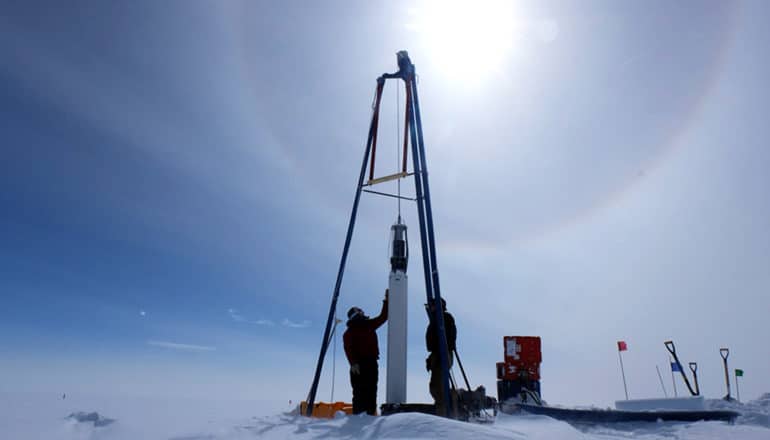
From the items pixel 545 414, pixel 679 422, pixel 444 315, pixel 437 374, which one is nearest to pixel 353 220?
pixel 444 315

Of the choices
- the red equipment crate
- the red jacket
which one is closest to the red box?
the red equipment crate

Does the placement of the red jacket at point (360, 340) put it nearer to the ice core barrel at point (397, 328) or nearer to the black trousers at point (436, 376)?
the ice core barrel at point (397, 328)

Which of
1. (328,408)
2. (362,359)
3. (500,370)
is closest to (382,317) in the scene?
(362,359)

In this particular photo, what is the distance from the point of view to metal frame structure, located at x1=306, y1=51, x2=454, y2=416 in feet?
34.3

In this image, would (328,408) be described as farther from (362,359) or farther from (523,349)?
(523,349)

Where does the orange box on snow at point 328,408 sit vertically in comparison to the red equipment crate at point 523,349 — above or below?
below

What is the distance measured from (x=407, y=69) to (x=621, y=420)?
35.0 feet

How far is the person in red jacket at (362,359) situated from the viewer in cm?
1081

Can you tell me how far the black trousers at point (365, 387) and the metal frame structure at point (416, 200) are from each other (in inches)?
44.8

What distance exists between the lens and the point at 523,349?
55.1ft

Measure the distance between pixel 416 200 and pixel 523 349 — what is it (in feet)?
26.4

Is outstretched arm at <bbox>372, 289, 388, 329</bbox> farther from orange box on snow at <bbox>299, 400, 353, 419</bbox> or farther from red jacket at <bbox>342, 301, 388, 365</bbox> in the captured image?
orange box on snow at <bbox>299, 400, 353, 419</bbox>

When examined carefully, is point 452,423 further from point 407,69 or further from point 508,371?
point 508,371

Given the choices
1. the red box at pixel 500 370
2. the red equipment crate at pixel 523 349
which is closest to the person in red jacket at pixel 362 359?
the red box at pixel 500 370
